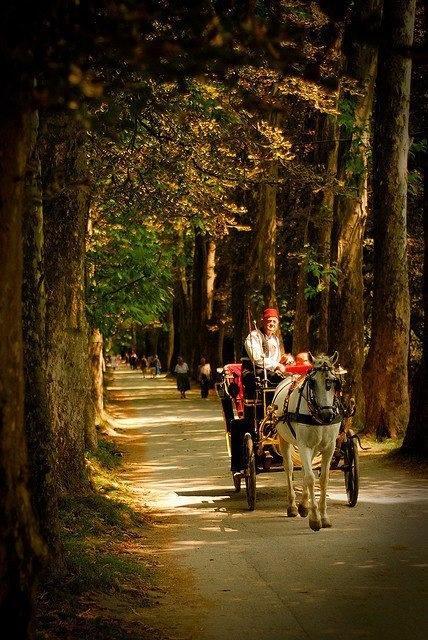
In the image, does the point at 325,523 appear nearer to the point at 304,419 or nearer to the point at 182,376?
the point at 304,419

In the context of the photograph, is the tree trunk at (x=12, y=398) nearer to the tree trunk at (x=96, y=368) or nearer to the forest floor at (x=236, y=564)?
the forest floor at (x=236, y=564)

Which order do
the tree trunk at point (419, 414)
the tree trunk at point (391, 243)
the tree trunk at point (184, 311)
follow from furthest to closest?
1. the tree trunk at point (184, 311)
2. the tree trunk at point (391, 243)
3. the tree trunk at point (419, 414)

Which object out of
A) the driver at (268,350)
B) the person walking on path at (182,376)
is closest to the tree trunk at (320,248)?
the driver at (268,350)

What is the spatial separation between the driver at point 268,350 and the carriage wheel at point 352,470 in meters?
1.41

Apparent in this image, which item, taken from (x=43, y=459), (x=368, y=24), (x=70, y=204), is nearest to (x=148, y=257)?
(x=70, y=204)

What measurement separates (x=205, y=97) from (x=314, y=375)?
5959 millimetres

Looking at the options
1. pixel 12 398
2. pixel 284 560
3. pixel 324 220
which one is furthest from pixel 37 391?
pixel 324 220

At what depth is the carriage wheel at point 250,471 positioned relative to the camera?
1276 centimetres

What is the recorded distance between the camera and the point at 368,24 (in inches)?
186

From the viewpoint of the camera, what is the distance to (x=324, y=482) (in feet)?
38.3

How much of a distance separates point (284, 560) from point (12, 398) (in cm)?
496

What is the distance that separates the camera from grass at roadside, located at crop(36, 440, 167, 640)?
23.4ft

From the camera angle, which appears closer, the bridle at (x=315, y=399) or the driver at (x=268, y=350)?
the bridle at (x=315, y=399)

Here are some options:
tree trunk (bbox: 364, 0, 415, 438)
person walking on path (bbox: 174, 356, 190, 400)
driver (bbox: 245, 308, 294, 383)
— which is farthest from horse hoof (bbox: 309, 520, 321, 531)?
person walking on path (bbox: 174, 356, 190, 400)
